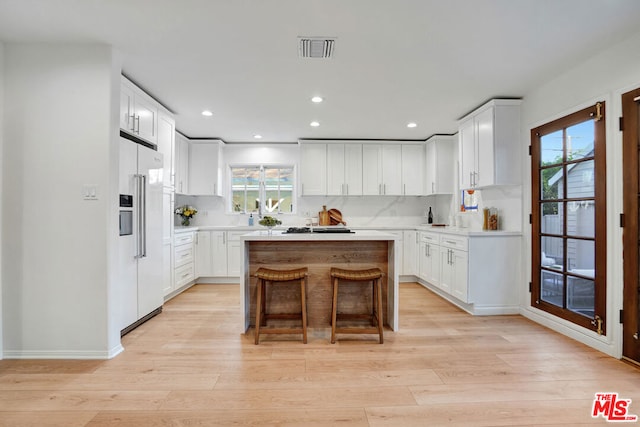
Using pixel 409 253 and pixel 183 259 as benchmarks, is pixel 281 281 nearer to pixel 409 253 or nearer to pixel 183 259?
pixel 183 259

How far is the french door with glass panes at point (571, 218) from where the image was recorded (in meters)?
2.64

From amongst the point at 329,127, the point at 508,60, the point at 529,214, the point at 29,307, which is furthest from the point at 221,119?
the point at 529,214

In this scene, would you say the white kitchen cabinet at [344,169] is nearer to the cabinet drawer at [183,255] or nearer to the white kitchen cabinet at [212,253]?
the white kitchen cabinet at [212,253]

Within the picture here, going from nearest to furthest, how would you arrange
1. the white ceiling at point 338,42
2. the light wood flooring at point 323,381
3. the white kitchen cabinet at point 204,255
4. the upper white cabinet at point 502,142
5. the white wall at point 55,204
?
1. the light wood flooring at point 323,381
2. the white ceiling at point 338,42
3. the white wall at point 55,204
4. the upper white cabinet at point 502,142
5. the white kitchen cabinet at point 204,255

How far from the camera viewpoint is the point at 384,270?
10.5 ft

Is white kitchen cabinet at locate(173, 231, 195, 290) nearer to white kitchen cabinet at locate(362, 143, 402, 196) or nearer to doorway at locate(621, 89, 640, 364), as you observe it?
white kitchen cabinet at locate(362, 143, 402, 196)

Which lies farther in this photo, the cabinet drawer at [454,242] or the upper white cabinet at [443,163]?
the upper white cabinet at [443,163]

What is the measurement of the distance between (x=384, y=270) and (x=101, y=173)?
2.66 metres

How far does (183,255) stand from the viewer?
4598 mm

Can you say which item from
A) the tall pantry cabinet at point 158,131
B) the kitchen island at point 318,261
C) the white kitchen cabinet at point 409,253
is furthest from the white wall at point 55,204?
the white kitchen cabinet at point 409,253

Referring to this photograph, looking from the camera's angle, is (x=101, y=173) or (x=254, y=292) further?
(x=254, y=292)

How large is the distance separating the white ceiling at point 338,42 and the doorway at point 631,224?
62cm

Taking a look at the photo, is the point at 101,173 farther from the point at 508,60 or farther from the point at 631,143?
the point at 631,143

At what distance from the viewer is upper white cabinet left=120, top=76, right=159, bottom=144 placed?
2914 millimetres
